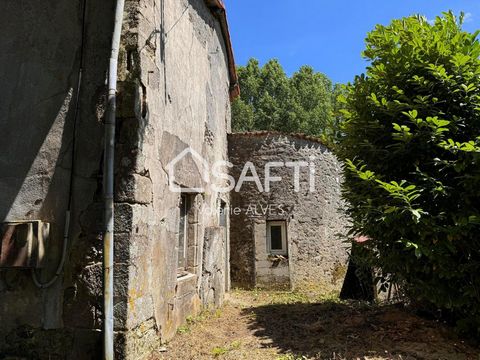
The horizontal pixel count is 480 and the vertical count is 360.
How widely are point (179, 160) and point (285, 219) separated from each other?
205 inches

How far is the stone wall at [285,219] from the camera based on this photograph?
9148 millimetres

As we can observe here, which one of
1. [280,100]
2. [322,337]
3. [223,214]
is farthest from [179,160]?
[280,100]

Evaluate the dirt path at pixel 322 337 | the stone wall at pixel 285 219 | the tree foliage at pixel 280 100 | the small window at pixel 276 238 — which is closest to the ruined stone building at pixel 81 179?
the dirt path at pixel 322 337

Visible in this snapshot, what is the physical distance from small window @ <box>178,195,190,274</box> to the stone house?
3.06 ft

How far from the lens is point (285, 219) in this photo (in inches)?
371

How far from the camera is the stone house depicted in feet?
10.7

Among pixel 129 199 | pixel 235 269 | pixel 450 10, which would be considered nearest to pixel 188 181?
pixel 129 199

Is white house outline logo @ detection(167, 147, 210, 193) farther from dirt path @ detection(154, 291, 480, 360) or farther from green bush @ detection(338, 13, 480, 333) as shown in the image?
green bush @ detection(338, 13, 480, 333)

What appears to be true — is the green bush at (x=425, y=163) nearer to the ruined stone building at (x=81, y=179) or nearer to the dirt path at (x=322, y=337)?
the dirt path at (x=322, y=337)

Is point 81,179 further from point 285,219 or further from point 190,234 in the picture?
point 285,219

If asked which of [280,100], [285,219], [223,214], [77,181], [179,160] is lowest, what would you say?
[285,219]

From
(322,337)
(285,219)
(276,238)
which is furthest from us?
(276,238)

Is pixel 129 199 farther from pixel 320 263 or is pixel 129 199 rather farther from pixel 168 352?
pixel 320 263

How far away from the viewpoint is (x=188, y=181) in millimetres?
5156
